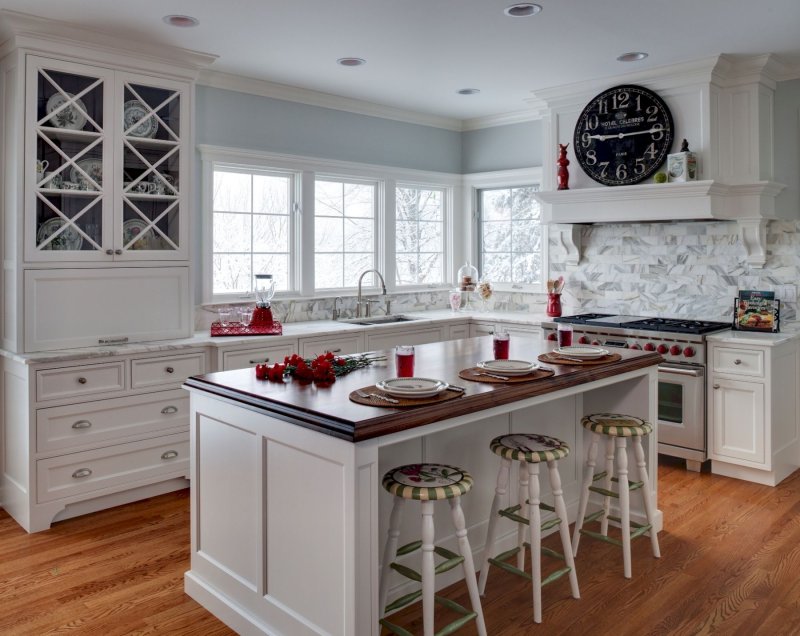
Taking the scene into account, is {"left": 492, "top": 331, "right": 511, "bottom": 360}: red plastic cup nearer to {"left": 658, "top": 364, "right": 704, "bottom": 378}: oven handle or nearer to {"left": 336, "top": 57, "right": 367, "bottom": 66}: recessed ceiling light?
{"left": 658, "top": 364, "right": 704, "bottom": 378}: oven handle

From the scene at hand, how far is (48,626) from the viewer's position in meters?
2.63

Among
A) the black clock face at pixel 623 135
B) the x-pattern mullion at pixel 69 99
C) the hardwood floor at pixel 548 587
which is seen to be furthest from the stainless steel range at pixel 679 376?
the x-pattern mullion at pixel 69 99

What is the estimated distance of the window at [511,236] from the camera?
19.8 ft

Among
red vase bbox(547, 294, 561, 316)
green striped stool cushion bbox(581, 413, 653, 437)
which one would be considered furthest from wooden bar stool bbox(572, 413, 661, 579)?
red vase bbox(547, 294, 561, 316)

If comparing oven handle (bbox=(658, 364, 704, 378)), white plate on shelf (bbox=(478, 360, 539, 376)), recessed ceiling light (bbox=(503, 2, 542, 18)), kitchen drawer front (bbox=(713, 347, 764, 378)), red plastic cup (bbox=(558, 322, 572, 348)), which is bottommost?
oven handle (bbox=(658, 364, 704, 378))

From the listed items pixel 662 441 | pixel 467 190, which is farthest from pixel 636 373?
pixel 467 190

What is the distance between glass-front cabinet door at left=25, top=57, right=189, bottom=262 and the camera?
365 centimetres

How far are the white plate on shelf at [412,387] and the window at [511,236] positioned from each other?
365cm

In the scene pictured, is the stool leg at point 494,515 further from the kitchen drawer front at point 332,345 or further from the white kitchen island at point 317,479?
the kitchen drawer front at point 332,345

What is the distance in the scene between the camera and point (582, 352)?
3.13m

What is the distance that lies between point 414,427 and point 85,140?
2724mm

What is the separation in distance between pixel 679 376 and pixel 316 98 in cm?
323

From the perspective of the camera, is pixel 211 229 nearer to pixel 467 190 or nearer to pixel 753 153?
pixel 467 190

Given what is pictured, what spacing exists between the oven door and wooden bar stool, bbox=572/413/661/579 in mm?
1192
